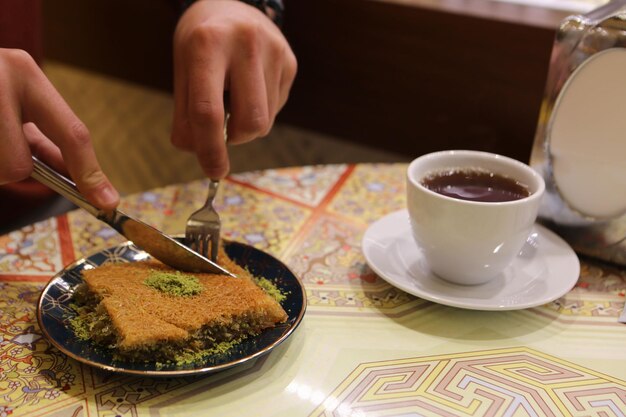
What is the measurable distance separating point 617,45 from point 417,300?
45cm

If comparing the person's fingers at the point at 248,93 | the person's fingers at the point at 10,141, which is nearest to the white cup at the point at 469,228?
the person's fingers at the point at 248,93

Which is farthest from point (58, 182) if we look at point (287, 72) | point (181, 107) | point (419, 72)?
point (419, 72)

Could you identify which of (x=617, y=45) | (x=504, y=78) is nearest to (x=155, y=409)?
(x=617, y=45)

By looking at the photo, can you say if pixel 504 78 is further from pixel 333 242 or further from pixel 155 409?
pixel 155 409

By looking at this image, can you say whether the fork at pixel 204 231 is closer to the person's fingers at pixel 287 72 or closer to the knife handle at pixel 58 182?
the knife handle at pixel 58 182

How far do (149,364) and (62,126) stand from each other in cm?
30

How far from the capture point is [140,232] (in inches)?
34.0

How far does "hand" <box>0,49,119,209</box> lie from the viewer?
787 mm

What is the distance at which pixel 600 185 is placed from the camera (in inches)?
39.8

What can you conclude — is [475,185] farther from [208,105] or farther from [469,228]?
[208,105]

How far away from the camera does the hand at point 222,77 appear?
99 cm

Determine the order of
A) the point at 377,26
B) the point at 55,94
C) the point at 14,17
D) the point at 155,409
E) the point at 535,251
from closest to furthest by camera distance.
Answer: the point at 155,409 < the point at 55,94 < the point at 535,251 < the point at 14,17 < the point at 377,26

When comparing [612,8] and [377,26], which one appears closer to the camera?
[612,8]

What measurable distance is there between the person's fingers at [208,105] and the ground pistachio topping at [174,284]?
0.24 metres
